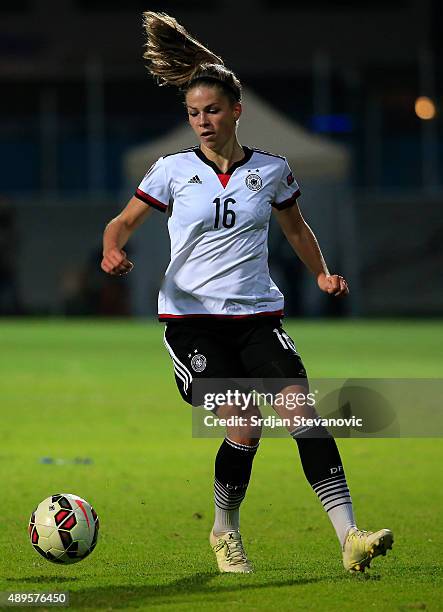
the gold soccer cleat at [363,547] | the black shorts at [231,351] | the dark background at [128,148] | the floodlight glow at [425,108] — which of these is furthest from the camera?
the floodlight glow at [425,108]

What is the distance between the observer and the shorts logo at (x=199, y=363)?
6.42 m

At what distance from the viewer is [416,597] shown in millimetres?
5855

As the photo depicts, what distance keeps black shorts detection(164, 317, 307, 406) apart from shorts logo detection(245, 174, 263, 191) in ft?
1.87

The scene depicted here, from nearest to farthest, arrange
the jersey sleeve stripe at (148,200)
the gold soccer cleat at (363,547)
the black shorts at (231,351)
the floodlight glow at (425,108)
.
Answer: the gold soccer cleat at (363,547), the black shorts at (231,351), the jersey sleeve stripe at (148,200), the floodlight glow at (425,108)

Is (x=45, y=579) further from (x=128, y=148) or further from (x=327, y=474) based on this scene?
(x=128, y=148)

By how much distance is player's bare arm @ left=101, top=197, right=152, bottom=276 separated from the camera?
248 inches

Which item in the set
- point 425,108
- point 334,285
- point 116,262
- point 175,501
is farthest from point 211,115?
point 425,108

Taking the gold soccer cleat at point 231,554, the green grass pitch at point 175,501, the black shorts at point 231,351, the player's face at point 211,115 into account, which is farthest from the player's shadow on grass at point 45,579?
the player's face at point 211,115

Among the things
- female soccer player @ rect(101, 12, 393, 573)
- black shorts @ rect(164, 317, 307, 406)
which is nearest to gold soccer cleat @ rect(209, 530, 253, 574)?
female soccer player @ rect(101, 12, 393, 573)

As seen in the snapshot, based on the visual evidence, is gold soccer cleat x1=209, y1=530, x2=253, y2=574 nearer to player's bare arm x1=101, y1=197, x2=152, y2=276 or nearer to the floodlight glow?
player's bare arm x1=101, y1=197, x2=152, y2=276

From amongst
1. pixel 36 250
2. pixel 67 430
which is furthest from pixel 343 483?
pixel 36 250

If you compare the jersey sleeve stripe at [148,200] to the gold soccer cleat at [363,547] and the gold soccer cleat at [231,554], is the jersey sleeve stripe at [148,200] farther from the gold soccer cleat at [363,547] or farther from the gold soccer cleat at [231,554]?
the gold soccer cleat at [363,547]

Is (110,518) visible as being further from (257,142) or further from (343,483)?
(257,142)

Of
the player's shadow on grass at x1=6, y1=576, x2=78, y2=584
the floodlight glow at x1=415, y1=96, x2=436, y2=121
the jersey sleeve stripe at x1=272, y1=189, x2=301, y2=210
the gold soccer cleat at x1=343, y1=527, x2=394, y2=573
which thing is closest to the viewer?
the gold soccer cleat at x1=343, y1=527, x2=394, y2=573
